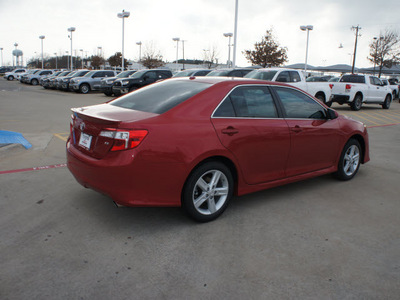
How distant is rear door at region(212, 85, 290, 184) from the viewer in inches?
154

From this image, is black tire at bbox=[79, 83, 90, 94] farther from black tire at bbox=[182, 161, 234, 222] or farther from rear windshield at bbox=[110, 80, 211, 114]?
black tire at bbox=[182, 161, 234, 222]

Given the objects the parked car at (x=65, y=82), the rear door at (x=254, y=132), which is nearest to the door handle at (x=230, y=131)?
the rear door at (x=254, y=132)

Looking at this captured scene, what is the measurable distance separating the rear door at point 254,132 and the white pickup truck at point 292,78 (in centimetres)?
973

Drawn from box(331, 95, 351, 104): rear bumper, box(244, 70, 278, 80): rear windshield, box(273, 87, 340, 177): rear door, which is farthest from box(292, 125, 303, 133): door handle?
box(331, 95, 351, 104): rear bumper

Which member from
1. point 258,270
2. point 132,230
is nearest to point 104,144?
point 132,230

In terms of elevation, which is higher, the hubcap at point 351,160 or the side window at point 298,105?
the side window at point 298,105

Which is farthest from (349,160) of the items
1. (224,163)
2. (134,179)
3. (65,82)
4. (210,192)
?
(65,82)

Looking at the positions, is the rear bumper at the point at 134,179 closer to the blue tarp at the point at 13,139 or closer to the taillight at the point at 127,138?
the taillight at the point at 127,138

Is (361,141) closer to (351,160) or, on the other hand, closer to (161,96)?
(351,160)

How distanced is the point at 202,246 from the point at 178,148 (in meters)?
0.95

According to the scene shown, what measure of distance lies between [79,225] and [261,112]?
2422mm

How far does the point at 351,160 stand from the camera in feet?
18.4

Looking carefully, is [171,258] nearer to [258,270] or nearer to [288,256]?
[258,270]

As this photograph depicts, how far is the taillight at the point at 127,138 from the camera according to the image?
332 centimetres
